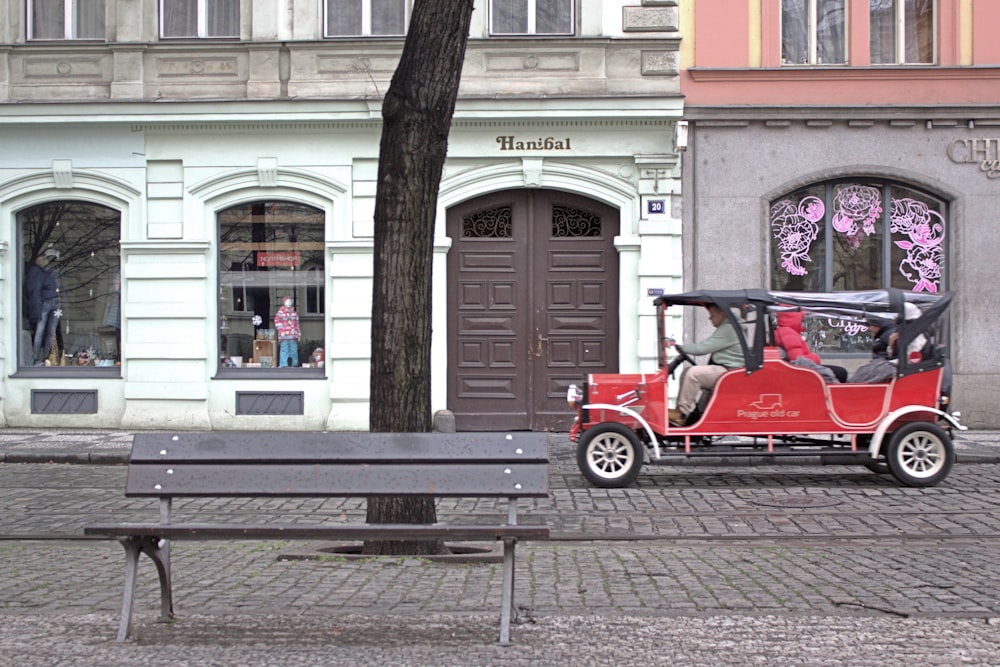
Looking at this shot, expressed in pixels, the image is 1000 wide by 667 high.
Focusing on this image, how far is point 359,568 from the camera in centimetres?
678

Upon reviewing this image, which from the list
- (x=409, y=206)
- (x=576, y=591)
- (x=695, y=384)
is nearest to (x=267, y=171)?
(x=695, y=384)

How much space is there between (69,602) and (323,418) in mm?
10286

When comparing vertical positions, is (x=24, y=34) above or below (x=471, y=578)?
above

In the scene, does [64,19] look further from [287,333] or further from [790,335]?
[790,335]

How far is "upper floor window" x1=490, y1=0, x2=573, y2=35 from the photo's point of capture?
644 inches

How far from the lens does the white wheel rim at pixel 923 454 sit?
1105cm

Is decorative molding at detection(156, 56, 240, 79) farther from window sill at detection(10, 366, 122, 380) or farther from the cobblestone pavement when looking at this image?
the cobblestone pavement

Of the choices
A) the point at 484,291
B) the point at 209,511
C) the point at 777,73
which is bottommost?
the point at 209,511

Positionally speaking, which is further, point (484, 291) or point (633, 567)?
point (484, 291)

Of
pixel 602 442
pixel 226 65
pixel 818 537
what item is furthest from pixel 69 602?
pixel 226 65

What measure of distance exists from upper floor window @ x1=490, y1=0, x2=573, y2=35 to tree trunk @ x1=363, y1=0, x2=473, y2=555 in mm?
9829

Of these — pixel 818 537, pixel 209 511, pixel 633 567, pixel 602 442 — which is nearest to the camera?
pixel 633 567

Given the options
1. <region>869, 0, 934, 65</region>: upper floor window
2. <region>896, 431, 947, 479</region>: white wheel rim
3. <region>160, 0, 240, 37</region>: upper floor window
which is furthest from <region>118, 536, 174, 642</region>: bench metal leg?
<region>869, 0, 934, 65</region>: upper floor window

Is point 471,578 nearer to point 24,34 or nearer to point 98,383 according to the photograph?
point 98,383
